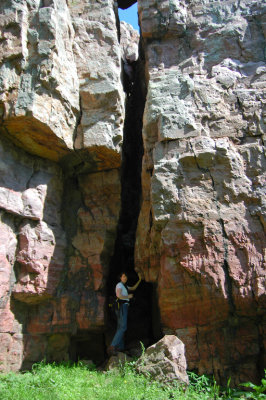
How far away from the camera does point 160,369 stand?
5.14 metres

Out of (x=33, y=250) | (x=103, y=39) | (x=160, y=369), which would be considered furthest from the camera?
(x=103, y=39)

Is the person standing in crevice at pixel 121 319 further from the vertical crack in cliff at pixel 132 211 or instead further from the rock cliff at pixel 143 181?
the vertical crack in cliff at pixel 132 211

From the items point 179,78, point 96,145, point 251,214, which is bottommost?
point 251,214

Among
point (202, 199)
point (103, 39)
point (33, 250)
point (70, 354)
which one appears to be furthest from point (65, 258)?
point (103, 39)

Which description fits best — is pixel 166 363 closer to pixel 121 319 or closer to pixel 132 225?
pixel 121 319

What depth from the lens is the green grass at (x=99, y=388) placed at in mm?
4613

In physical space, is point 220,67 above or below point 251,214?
above

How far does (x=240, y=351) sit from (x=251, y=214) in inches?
88.2

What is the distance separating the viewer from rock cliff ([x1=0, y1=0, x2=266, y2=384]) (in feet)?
20.1

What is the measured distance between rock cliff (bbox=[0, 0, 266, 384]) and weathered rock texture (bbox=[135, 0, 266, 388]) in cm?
2

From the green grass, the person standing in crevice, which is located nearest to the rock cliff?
the person standing in crevice

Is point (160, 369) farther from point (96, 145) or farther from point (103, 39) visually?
point (103, 39)

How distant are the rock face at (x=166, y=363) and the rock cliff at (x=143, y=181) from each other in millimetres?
744

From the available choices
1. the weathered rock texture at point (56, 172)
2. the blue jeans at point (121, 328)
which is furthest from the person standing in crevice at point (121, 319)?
the weathered rock texture at point (56, 172)
